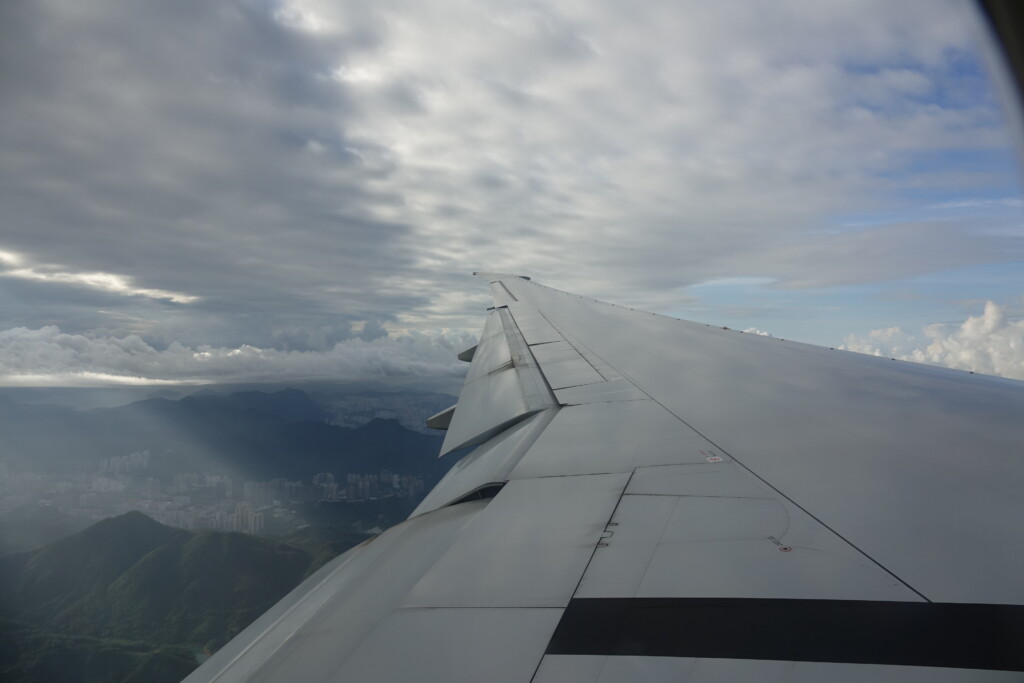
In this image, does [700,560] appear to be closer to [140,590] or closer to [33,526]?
[140,590]

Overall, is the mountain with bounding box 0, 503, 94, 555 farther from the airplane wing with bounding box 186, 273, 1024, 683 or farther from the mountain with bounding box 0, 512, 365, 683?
the airplane wing with bounding box 186, 273, 1024, 683

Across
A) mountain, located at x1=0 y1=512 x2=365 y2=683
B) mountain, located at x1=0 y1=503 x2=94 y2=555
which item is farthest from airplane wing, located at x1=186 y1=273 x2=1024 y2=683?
mountain, located at x1=0 y1=503 x2=94 y2=555

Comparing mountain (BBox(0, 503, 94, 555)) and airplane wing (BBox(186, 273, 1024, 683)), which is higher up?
airplane wing (BBox(186, 273, 1024, 683))

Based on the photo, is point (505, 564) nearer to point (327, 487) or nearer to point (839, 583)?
point (839, 583)

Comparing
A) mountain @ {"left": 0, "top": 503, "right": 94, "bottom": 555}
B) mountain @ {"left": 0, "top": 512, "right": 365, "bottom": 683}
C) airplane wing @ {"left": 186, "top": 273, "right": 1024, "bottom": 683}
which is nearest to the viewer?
airplane wing @ {"left": 186, "top": 273, "right": 1024, "bottom": 683}

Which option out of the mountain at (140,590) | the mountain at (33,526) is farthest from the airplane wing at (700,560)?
the mountain at (33,526)

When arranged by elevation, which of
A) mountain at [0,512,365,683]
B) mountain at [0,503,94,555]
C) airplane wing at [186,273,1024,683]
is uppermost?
airplane wing at [186,273,1024,683]
